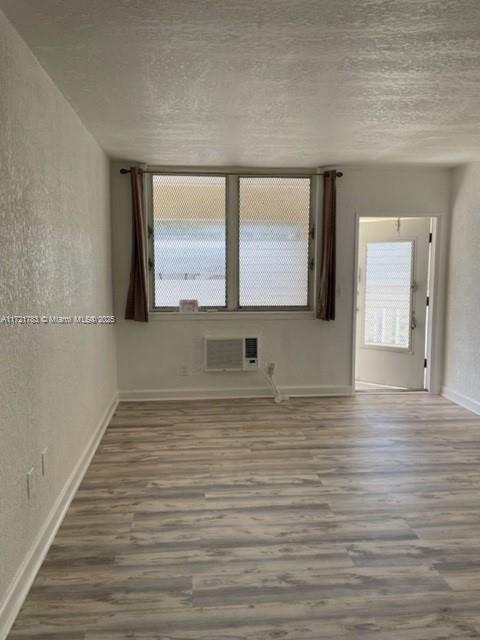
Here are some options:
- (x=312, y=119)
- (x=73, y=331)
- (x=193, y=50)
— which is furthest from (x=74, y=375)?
(x=312, y=119)

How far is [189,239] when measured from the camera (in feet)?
17.1

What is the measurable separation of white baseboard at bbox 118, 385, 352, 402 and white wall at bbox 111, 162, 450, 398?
0.04ft

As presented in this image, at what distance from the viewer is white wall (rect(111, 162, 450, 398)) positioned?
17.1ft

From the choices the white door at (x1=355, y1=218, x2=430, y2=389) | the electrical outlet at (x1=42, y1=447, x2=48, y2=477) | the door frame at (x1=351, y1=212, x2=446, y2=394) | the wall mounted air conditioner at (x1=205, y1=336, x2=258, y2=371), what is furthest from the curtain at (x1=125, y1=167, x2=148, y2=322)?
the white door at (x1=355, y1=218, x2=430, y2=389)

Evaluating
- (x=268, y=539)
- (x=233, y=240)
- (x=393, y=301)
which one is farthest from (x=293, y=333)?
(x=268, y=539)

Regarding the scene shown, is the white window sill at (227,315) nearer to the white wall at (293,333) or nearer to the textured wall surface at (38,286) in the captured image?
the white wall at (293,333)

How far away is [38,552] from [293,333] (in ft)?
11.7

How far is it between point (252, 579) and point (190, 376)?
3172 millimetres

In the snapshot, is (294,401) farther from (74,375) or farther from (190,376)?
(74,375)

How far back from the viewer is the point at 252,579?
2.25 metres

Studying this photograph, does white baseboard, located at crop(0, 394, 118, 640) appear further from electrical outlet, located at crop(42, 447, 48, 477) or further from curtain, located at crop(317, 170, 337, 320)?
curtain, located at crop(317, 170, 337, 320)

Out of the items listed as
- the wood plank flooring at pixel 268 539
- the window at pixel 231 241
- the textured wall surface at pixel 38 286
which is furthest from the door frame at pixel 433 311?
the textured wall surface at pixel 38 286

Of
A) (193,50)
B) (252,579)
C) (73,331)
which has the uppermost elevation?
(193,50)

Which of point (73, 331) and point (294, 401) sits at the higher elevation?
point (73, 331)
